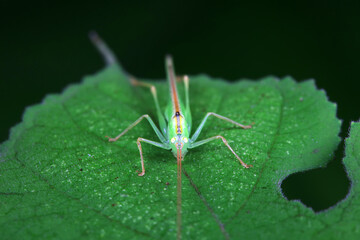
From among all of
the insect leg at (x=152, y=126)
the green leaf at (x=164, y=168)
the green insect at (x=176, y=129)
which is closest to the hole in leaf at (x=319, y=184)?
the green leaf at (x=164, y=168)

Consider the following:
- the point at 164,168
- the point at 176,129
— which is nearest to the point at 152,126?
the point at 176,129

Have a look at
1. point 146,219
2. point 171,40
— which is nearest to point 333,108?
point 146,219

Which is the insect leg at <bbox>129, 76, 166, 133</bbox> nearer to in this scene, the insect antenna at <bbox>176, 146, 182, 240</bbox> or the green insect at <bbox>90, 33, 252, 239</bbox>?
the green insect at <bbox>90, 33, 252, 239</bbox>

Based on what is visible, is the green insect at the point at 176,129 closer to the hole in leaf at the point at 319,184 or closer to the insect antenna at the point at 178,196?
the insect antenna at the point at 178,196

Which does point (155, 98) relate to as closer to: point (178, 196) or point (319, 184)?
point (178, 196)

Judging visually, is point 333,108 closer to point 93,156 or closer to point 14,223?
point 93,156
